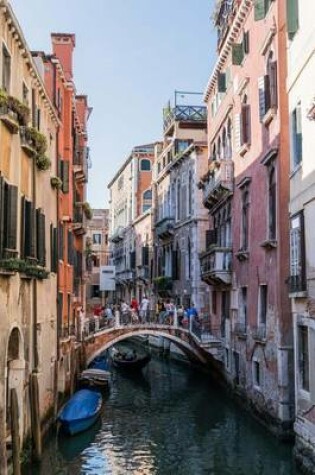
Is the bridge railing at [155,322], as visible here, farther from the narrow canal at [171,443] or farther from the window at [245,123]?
the window at [245,123]

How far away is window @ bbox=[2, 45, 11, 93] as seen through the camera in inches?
429

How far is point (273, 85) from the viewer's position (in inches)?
582

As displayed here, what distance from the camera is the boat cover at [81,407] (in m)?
15.1

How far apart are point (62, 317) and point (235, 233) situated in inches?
221

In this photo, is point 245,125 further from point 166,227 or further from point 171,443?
point 166,227

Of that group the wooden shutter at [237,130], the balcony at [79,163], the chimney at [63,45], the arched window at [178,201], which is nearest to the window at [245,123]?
the wooden shutter at [237,130]

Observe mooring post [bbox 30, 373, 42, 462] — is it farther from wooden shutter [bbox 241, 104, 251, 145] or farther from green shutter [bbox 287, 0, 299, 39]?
wooden shutter [bbox 241, 104, 251, 145]

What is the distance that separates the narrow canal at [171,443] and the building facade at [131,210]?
71.6ft

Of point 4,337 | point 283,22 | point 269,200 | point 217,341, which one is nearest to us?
point 4,337

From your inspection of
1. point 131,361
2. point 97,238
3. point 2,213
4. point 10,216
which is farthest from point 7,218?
point 97,238

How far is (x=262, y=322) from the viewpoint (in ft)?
53.2

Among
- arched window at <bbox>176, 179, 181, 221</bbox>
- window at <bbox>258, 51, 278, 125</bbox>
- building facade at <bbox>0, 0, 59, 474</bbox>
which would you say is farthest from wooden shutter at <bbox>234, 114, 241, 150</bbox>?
arched window at <bbox>176, 179, 181, 221</bbox>

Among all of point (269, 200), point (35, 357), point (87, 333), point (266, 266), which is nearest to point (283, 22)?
point (269, 200)

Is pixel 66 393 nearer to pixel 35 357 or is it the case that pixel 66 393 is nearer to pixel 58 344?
pixel 58 344
